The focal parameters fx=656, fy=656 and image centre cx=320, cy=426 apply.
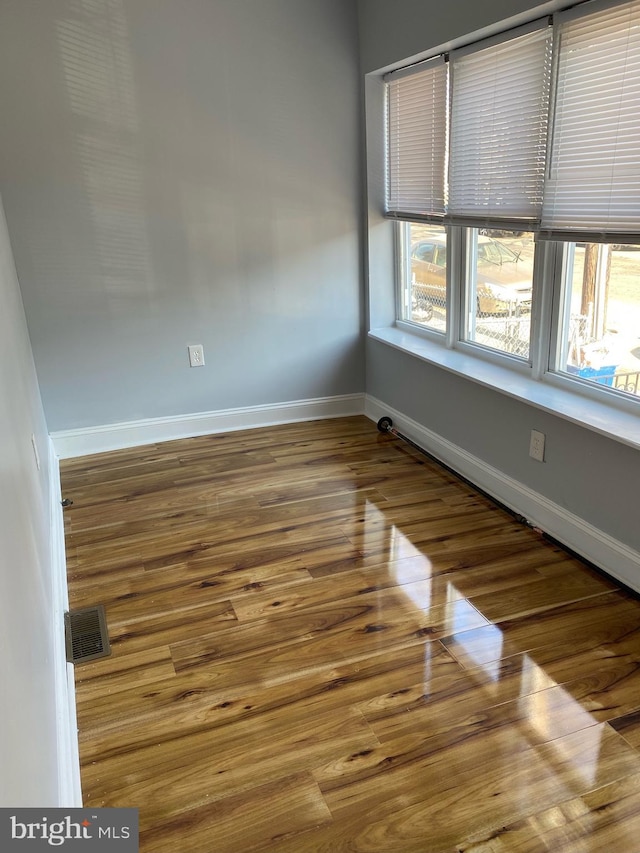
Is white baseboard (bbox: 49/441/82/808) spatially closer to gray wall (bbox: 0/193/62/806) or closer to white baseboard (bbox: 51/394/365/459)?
gray wall (bbox: 0/193/62/806)

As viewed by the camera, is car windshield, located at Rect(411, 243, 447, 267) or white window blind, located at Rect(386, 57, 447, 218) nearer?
white window blind, located at Rect(386, 57, 447, 218)

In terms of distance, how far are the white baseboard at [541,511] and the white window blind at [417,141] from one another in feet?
3.87

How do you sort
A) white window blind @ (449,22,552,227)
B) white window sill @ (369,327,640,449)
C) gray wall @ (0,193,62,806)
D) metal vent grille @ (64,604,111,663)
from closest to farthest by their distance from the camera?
gray wall @ (0,193,62,806) < metal vent grille @ (64,604,111,663) < white window sill @ (369,327,640,449) < white window blind @ (449,22,552,227)

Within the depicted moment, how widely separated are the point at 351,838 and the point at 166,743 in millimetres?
559

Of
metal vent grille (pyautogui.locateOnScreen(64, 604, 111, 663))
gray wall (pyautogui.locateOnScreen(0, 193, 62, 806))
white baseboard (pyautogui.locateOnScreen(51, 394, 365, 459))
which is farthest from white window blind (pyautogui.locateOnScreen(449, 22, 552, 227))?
metal vent grille (pyautogui.locateOnScreen(64, 604, 111, 663))

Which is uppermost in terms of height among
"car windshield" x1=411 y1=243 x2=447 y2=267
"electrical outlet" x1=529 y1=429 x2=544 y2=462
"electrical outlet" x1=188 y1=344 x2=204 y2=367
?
"car windshield" x1=411 y1=243 x2=447 y2=267

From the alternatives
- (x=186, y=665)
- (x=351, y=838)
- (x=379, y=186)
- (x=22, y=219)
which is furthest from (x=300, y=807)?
(x=379, y=186)

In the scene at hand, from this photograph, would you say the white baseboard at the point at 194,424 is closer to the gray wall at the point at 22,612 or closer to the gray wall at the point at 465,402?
the gray wall at the point at 465,402

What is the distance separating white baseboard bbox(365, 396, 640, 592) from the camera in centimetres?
233

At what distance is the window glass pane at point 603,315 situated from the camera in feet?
7.58

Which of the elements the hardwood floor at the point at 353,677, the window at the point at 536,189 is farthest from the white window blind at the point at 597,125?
the hardwood floor at the point at 353,677

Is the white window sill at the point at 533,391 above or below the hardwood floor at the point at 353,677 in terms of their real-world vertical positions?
above

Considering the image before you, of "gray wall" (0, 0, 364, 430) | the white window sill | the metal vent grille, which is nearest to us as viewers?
the metal vent grille

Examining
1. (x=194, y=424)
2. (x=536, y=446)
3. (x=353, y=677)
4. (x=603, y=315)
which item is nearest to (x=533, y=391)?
(x=536, y=446)
